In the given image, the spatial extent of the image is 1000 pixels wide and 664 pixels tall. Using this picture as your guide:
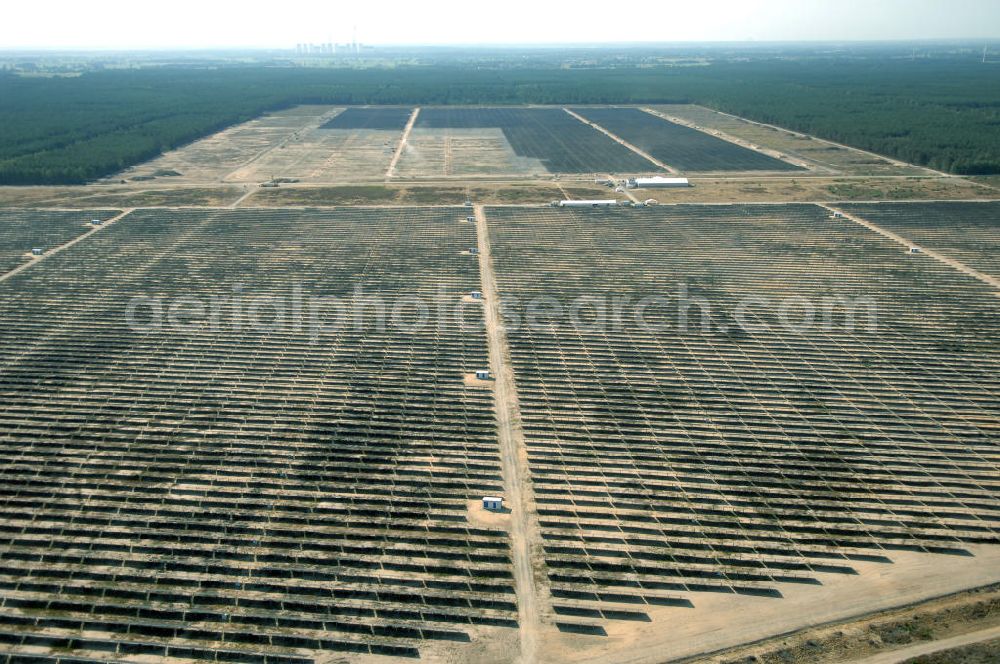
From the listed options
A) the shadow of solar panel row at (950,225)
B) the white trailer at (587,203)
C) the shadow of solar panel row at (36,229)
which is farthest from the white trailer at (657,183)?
the shadow of solar panel row at (36,229)

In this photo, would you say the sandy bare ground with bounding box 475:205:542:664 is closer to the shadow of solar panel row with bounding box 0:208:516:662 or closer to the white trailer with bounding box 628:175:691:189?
the shadow of solar panel row with bounding box 0:208:516:662

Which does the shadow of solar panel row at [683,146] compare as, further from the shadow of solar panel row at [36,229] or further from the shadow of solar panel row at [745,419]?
the shadow of solar panel row at [36,229]

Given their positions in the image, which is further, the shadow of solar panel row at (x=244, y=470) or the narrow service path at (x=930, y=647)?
the shadow of solar panel row at (x=244, y=470)

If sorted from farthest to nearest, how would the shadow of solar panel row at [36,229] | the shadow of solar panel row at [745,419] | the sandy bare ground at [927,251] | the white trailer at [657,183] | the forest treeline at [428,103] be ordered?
the forest treeline at [428,103]
the white trailer at [657,183]
the shadow of solar panel row at [36,229]
the sandy bare ground at [927,251]
the shadow of solar panel row at [745,419]

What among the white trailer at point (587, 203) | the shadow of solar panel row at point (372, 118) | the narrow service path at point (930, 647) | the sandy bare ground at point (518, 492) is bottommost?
the narrow service path at point (930, 647)

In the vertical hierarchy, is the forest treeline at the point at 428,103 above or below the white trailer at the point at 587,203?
above

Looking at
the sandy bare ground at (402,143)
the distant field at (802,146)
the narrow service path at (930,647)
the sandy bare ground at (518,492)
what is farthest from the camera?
the sandy bare ground at (402,143)

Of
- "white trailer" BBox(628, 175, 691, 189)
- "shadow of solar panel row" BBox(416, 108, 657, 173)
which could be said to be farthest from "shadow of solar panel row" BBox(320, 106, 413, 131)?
"white trailer" BBox(628, 175, 691, 189)

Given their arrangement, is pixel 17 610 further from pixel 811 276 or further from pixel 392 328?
pixel 811 276
